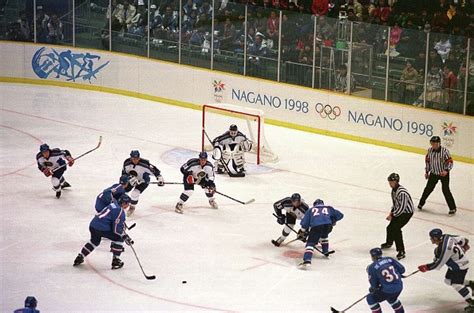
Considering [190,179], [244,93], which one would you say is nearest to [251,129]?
[244,93]

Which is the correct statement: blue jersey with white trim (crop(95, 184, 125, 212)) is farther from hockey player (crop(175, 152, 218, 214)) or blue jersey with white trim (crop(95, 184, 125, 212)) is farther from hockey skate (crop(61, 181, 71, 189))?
hockey skate (crop(61, 181, 71, 189))

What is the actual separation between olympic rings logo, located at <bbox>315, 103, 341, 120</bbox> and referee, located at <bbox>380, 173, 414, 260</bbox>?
6.15 meters

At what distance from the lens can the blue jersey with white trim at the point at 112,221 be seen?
1267 cm

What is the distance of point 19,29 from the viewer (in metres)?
23.4

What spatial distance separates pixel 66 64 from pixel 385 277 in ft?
43.7

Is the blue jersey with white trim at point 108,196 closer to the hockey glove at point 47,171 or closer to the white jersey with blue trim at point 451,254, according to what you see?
the hockey glove at point 47,171

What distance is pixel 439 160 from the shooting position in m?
15.2

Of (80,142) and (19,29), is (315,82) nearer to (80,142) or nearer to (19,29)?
(80,142)

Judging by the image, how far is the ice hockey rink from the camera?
12.3 meters

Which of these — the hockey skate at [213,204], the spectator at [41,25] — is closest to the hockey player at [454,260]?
the hockey skate at [213,204]

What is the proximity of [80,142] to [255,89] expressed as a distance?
357cm

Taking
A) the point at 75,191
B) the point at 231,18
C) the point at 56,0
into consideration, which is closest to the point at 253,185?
the point at 75,191

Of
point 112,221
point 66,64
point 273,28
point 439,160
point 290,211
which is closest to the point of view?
point 112,221

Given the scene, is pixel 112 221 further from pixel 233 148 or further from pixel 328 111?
pixel 328 111
